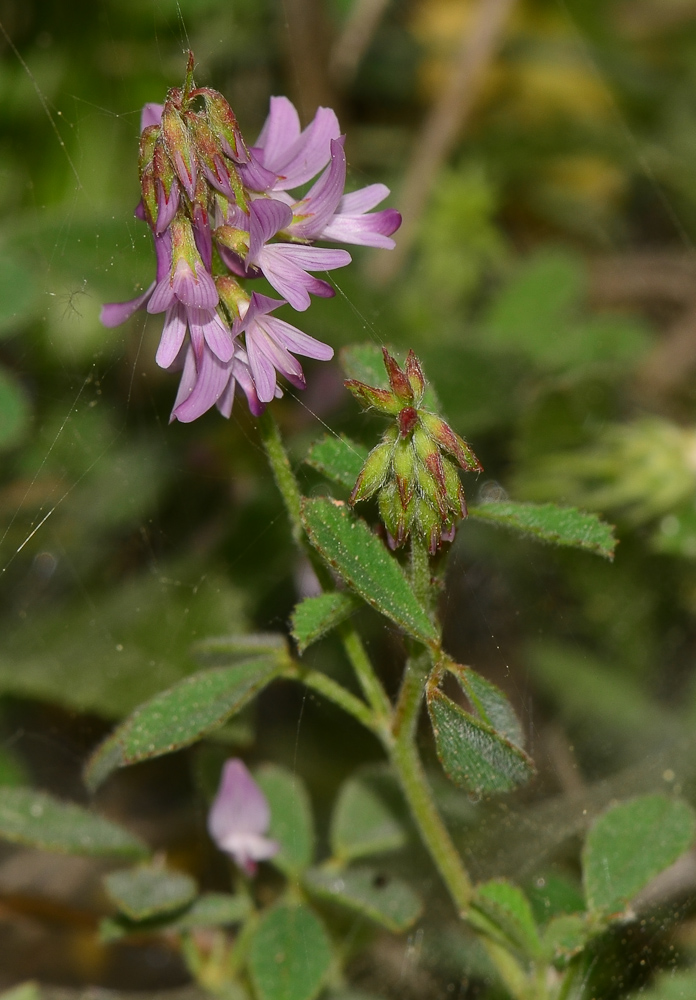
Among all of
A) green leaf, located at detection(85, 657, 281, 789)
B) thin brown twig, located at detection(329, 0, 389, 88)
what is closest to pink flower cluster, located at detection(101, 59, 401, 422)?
green leaf, located at detection(85, 657, 281, 789)

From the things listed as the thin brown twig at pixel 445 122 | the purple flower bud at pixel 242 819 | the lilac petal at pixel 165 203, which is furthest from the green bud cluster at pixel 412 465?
the thin brown twig at pixel 445 122

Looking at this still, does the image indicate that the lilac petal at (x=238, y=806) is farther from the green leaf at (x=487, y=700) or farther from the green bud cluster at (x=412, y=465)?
the green bud cluster at (x=412, y=465)

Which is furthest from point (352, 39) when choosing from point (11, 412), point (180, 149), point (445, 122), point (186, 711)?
point (186, 711)

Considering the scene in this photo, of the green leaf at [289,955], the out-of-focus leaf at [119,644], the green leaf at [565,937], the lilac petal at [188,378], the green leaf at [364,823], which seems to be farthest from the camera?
the out-of-focus leaf at [119,644]

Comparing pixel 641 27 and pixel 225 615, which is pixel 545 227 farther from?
pixel 225 615

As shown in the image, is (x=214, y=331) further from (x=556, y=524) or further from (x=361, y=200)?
(x=556, y=524)

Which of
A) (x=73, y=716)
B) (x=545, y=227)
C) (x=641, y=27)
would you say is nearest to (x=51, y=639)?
(x=73, y=716)
